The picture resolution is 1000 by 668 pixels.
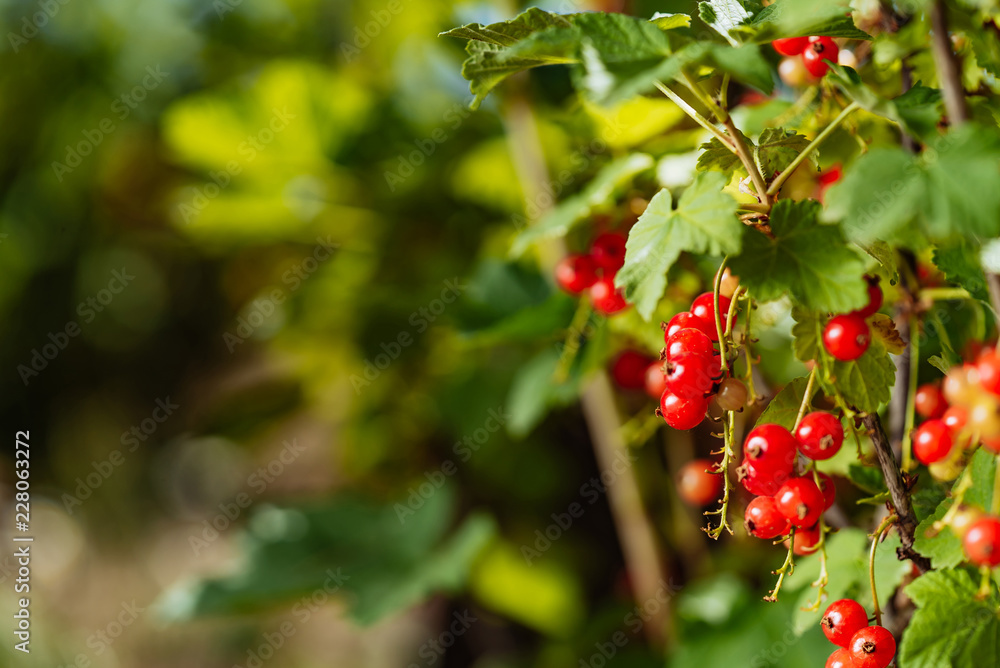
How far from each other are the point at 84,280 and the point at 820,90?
5.90 ft

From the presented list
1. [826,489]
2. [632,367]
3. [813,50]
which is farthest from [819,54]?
[632,367]

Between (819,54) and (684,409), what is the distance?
0.67ft

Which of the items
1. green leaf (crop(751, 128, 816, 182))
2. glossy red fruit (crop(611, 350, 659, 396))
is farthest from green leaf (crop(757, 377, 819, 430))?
glossy red fruit (crop(611, 350, 659, 396))

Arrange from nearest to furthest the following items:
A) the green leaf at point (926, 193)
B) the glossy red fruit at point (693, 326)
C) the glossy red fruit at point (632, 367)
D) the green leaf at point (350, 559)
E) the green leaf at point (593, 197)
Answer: the green leaf at point (926, 193) < the glossy red fruit at point (693, 326) < the green leaf at point (593, 197) < the glossy red fruit at point (632, 367) < the green leaf at point (350, 559)

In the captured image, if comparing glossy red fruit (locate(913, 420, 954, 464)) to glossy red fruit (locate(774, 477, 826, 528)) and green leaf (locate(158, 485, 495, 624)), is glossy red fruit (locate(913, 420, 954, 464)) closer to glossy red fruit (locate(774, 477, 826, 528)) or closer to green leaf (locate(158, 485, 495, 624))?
glossy red fruit (locate(774, 477, 826, 528))

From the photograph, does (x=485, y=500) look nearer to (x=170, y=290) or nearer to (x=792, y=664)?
(x=792, y=664)

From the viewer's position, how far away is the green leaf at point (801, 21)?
279 mm

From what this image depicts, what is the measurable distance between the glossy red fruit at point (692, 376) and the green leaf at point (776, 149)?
0.34 ft

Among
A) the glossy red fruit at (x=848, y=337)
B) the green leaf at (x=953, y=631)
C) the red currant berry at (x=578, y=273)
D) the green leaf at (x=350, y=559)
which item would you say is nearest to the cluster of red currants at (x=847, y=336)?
the glossy red fruit at (x=848, y=337)

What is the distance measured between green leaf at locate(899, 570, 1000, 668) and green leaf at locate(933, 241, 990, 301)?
5.3 inches

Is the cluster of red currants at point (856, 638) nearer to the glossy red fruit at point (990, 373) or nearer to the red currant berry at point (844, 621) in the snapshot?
the red currant berry at point (844, 621)

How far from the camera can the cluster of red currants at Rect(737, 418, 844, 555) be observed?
0.34 meters

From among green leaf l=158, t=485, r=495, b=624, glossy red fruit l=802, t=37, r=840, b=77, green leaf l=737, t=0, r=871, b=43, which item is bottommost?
green leaf l=158, t=485, r=495, b=624

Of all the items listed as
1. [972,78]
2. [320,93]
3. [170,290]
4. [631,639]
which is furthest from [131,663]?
Result: [972,78]
